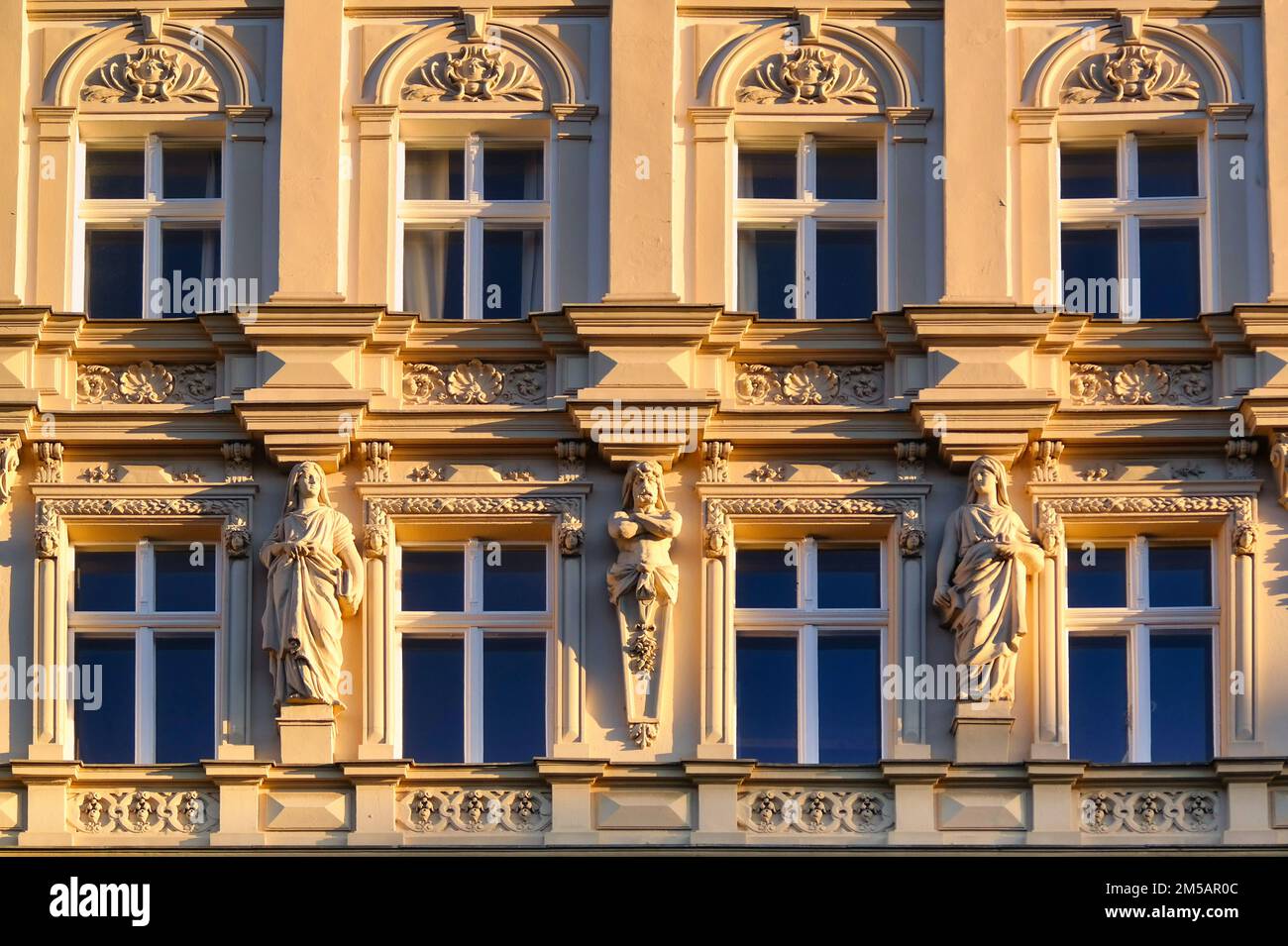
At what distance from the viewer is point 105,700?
35.8 meters

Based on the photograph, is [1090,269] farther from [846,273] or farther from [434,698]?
[434,698]

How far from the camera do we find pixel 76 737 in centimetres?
3562

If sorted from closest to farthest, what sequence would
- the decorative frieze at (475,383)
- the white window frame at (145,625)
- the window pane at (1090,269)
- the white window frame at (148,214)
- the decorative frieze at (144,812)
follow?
the decorative frieze at (144,812)
the white window frame at (145,625)
the decorative frieze at (475,383)
the window pane at (1090,269)
the white window frame at (148,214)

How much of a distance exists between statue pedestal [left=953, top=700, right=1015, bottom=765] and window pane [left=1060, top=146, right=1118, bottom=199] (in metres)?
4.75

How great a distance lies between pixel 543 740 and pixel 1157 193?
22.9 ft

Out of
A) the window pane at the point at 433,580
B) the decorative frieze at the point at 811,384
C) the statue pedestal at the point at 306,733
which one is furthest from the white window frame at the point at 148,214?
the decorative frieze at the point at 811,384

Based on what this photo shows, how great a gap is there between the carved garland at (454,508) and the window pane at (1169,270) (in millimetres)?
5131

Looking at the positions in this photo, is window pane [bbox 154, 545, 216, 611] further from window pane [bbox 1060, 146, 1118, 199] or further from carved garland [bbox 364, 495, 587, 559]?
window pane [bbox 1060, 146, 1118, 199]

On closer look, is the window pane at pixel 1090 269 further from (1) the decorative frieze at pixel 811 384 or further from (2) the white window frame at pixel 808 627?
(2) the white window frame at pixel 808 627

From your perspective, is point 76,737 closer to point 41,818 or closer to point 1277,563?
point 41,818

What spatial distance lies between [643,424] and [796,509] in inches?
55.9

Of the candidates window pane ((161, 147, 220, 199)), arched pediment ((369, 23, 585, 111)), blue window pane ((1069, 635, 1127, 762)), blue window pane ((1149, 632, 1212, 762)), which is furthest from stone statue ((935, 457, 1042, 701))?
window pane ((161, 147, 220, 199))

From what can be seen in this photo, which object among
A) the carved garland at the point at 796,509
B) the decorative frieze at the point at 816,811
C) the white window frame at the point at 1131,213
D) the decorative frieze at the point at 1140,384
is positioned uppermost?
the white window frame at the point at 1131,213

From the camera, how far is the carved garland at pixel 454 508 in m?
35.8
